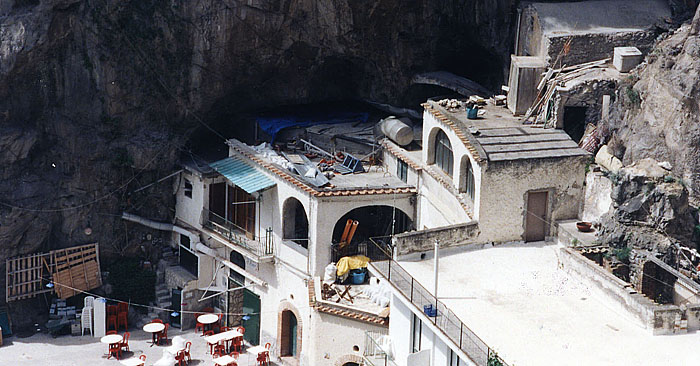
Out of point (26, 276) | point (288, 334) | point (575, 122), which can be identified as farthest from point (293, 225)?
point (26, 276)

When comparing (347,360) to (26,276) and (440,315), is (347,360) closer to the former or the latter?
(440,315)

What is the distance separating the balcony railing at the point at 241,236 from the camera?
47.6m

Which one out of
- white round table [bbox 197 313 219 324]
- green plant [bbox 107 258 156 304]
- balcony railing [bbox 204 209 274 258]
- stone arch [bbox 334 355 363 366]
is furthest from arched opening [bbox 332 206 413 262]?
green plant [bbox 107 258 156 304]

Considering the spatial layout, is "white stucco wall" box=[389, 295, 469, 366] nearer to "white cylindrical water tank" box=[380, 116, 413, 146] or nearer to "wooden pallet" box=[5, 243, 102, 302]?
"white cylindrical water tank" box=[380, 116, 413, 146]

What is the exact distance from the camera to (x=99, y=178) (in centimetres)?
5125

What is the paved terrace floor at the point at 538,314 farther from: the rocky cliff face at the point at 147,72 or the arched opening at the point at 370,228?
the rocky cliff face at the point at 147,72

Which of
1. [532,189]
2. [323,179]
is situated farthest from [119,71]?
[532,189]

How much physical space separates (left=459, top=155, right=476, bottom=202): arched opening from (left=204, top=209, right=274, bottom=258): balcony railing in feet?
30.1

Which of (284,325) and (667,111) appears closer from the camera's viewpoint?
(667,111)

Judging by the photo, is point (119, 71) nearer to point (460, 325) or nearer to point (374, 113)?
point (374, 113)

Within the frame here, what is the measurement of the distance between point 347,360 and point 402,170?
8.30 meters

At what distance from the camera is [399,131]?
47.4 meters

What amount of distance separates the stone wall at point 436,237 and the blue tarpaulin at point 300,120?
1315cm

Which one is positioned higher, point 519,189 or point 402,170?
point 519,189
